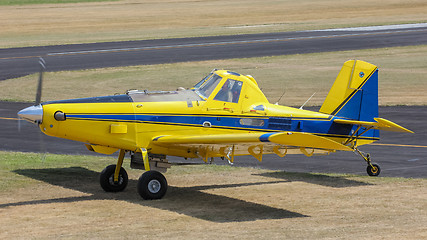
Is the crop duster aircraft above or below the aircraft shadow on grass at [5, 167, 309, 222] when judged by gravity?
above

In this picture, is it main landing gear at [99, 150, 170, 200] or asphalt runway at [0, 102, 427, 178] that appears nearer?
main landing gear at [99, 150, 170, 200]

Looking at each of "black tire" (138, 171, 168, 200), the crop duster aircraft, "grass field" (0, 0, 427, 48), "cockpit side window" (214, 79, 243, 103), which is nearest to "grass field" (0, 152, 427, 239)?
"black tire" (138, 171, 168, 200)

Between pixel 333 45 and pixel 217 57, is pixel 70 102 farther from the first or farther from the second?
pixel 333 45

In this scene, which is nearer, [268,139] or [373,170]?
[268,139]

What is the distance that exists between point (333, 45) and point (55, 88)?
2204 cm

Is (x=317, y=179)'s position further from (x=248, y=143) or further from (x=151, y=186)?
(x=151, y=186)

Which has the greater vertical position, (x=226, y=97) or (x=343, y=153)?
(x=226, y=97)

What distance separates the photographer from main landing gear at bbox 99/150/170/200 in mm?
15938

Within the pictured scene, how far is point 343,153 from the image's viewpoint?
22.9m

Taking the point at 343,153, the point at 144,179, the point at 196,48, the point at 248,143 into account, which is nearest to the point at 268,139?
the point at 248,143

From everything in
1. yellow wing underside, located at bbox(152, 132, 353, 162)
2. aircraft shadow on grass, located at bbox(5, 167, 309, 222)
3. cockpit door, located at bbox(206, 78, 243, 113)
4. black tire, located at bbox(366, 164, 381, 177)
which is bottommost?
aircraft shadow on grass, located at bbox(5, 167, 309, 222)

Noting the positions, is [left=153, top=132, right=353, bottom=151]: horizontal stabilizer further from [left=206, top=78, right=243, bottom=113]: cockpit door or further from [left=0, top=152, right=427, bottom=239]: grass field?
[left=0, top=152, right=427, bottom=239]: grass field

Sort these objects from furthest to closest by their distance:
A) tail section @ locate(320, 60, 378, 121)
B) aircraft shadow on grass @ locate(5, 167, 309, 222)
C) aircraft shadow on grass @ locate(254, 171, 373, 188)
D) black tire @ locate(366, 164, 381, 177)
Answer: black tire @ locate(366, 164, 381, 177), tail section @ locate(320, 60, 378, 121), aircraft shadow on grass @ locate(254, 171, 373, 188), aircraft shadow on grass @ locate(5, 167, 309, 222)

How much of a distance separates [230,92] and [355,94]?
3771 mm
